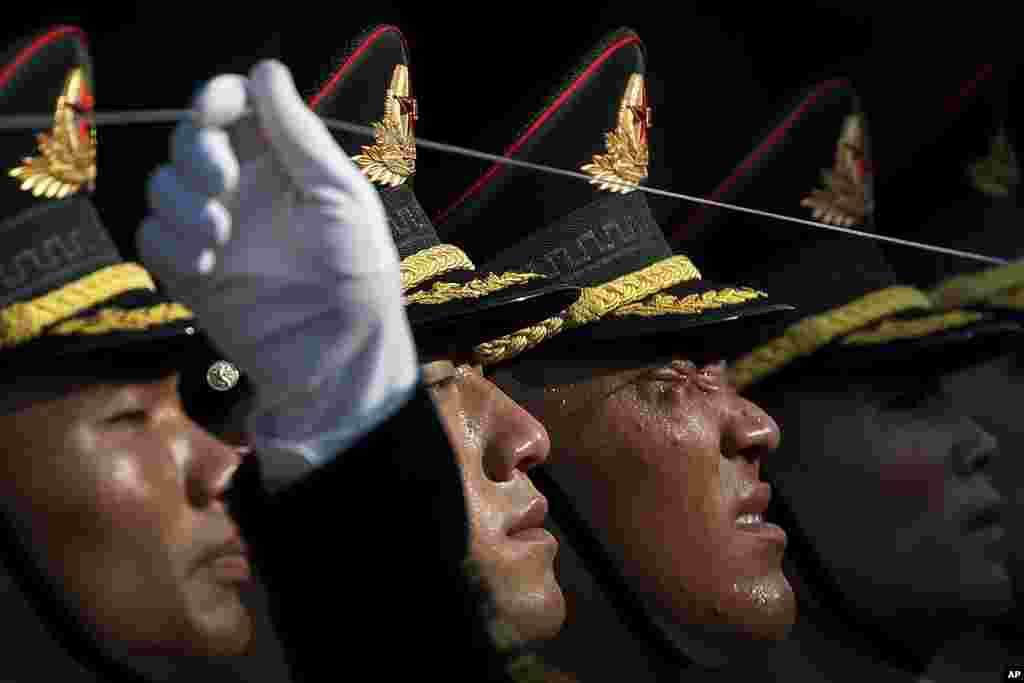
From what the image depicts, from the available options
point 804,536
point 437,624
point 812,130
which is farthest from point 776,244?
point 437,624

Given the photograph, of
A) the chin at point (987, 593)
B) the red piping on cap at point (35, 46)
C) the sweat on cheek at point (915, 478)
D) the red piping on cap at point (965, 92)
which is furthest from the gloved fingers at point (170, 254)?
the red piping on cap at point (965, 92)

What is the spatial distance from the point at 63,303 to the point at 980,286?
2999mm

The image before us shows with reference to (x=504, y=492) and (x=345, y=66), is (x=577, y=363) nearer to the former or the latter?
(x=504, y=492)

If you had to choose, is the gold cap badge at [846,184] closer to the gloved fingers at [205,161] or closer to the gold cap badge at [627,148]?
the gold cap badge at [627,148]

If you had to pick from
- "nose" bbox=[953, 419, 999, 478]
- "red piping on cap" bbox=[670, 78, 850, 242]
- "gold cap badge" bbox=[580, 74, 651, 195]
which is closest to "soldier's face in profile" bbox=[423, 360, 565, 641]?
"gold cap badge" bbox=[580, 74, 651, 195]

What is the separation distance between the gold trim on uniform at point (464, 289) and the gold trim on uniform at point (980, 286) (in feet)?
5.82

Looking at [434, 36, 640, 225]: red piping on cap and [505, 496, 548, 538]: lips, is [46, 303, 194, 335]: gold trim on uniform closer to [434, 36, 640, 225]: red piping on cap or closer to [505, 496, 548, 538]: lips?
[505, 496, 548, 538]: lips

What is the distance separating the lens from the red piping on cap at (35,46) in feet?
8.86

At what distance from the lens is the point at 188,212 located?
228 cm

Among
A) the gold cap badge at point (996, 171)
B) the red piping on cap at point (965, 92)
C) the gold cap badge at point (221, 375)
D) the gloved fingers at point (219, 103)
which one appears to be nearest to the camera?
the gloved fingers at point (219, 103)

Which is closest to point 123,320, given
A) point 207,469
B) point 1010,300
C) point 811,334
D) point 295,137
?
point 207,469

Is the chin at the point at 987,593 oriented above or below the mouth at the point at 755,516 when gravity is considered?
below

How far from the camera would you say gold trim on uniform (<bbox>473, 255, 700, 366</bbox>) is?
3.42 meters

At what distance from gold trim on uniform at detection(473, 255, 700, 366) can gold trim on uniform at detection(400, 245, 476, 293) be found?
0.16 m
